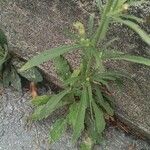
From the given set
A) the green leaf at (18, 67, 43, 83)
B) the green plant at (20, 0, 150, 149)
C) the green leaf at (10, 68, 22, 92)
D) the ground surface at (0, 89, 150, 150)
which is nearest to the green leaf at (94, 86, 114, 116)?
the green plant at (20, 0, 150, 149)

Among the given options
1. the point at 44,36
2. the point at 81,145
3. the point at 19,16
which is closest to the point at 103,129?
the point at 81,145

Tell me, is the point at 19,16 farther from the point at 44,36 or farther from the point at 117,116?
the point at 117,116

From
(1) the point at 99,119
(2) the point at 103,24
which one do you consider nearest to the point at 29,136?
(1) the point at 99,119

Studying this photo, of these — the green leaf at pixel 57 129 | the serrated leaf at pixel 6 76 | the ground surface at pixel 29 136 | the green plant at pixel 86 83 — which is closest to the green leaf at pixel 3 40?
the serrated leaf at pixel 6 76

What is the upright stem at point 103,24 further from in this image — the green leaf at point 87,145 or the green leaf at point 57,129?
the green leaf at point 87,145

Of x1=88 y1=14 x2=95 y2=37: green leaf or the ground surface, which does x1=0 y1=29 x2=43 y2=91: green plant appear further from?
x1=88 y1=14 x2=95 y2=37: green leaf

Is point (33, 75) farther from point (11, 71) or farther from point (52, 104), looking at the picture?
point (52, 104)
